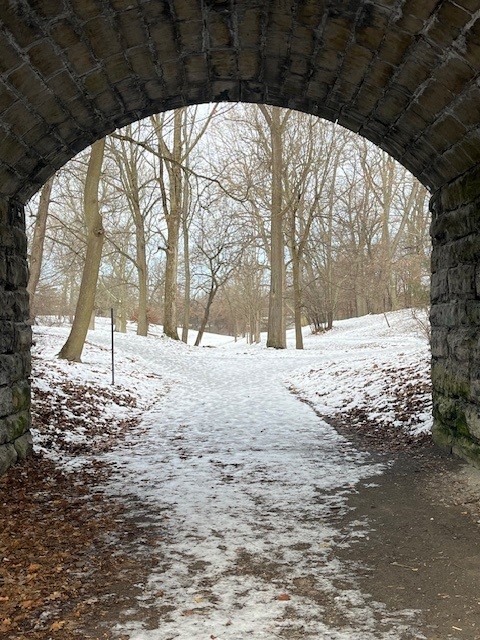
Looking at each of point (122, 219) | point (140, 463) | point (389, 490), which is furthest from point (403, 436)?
point (122, 219)

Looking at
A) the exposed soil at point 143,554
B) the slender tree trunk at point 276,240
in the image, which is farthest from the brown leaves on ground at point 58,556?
the slender tree trunk at point 276,240

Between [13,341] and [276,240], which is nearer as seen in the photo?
[13,341]

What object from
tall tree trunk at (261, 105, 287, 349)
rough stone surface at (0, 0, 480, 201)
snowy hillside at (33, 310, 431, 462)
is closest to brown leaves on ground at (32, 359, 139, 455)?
snowy hillside at (33, 310, 431, 462)

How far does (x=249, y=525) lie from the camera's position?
4.36m

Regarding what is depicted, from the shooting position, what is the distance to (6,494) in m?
4.98

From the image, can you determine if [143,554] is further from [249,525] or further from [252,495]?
[252,495]

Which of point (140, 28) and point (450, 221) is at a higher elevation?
point (140, 28)

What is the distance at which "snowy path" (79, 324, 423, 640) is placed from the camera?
2928mm

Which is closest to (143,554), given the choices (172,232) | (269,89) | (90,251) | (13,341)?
(13,341)

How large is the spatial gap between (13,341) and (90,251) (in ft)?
27.1

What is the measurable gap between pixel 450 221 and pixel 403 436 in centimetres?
273

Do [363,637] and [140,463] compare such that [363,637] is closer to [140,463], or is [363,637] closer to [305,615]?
[305,615]

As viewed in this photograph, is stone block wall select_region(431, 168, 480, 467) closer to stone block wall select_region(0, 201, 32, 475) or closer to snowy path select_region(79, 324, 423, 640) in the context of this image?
snowy path select_region(79, 324, 423, 640)

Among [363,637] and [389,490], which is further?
[389,490]
